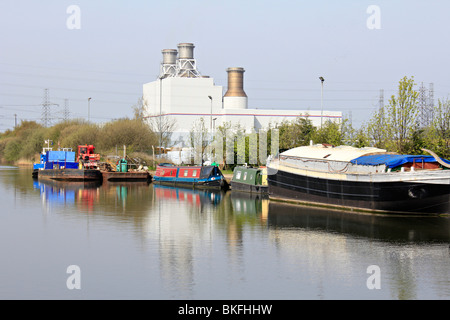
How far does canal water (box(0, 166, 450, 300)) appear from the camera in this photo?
65.0 ft

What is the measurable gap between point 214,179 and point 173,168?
910cm

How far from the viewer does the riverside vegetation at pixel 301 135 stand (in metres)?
48.6

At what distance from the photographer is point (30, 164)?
121 metres

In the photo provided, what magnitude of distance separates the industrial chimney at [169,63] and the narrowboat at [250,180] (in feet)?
218

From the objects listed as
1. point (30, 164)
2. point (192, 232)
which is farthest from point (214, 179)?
point (30, 164)

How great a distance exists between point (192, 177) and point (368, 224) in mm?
A: 30047

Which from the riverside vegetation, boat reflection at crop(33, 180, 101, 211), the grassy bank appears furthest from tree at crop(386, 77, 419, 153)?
the grassy bank

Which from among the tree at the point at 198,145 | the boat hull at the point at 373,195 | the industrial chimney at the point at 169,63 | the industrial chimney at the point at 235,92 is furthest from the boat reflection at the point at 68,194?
the industrial chimney at the point at 169,63

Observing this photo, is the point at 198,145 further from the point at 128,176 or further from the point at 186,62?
the point at 186,62

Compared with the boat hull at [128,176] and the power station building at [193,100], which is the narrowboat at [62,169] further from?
the power station building at [193,100]

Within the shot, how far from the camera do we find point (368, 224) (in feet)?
108

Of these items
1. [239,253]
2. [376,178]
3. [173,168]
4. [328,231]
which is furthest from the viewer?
[173,168]

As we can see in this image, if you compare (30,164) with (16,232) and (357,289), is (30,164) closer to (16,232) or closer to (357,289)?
(16,232)

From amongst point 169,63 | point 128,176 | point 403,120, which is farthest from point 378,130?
A: point 169,63
